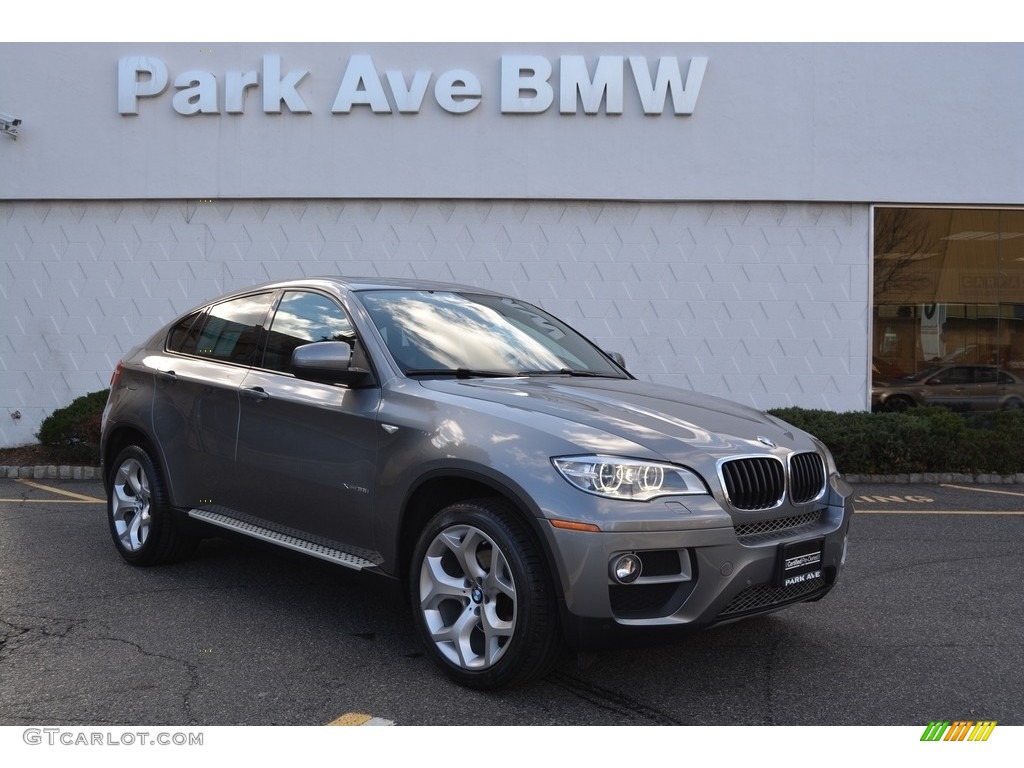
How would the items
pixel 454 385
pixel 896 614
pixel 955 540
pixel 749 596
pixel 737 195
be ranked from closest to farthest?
pixel 749 596, pixel 454 385, pixel 896 614, pixel 955 540, pixel 737 195

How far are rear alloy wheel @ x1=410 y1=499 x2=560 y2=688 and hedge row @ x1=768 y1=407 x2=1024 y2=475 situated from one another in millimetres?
7156

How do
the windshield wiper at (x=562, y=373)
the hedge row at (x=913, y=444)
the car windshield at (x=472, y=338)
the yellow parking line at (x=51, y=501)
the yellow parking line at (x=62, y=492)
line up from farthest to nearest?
the hedge row at (x=913, y=444) < the yellow parking line at (x=62, y=492) < the yellow parking line at (x=51, y=501) < the windshield wiper at (x=562, y=373) < the car windshield at (x=472, y=338)

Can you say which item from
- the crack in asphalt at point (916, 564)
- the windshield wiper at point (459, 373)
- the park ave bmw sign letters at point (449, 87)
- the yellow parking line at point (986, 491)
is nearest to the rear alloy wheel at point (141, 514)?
the windshield wiper at point (459, 373)

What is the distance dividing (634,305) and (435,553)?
8868 millimetres

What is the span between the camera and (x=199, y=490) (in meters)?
5.34

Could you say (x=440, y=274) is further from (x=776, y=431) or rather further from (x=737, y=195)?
(x=776, y=431)

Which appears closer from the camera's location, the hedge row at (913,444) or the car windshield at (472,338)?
the car windshield at (472,338)

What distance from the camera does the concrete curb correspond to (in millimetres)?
10492

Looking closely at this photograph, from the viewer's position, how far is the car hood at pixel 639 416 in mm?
3744

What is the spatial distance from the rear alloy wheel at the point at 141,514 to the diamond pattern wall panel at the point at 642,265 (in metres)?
6.82

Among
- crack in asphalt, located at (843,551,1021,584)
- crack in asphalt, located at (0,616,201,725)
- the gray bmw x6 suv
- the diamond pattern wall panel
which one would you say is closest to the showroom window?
the diamond pattern wall panel

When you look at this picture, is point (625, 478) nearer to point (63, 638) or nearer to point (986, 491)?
point (63, 638)

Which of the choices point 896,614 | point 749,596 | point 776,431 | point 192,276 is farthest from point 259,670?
point 192,276

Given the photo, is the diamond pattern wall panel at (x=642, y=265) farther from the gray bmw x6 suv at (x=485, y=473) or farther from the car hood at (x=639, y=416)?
the car hood at (x=639, y=416)
